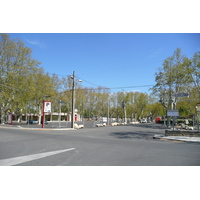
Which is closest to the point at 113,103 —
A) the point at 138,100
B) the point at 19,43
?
the point at 138,100

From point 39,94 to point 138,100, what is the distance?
42.1m

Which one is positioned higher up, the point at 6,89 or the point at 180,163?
the point at 6,89

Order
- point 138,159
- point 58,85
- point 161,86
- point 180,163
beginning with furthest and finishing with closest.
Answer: point 58,85 < point 161,86 < point 138,159 < point 180,163

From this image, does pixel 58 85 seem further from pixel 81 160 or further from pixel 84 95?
pixel 81 160

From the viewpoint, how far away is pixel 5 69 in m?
36.6

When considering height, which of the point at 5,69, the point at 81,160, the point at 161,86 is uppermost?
the point at 5,69

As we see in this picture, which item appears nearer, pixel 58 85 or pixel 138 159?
pixel 138 159

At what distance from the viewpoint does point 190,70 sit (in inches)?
691

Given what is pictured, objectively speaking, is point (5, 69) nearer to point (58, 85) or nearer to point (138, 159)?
point (58, 85)

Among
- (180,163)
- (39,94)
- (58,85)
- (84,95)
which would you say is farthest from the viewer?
(84,95)

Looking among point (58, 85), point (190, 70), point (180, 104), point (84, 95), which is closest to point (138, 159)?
point (190, 70)

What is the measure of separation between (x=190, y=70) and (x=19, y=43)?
33.0m

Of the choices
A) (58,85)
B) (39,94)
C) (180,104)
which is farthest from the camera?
(58,85)

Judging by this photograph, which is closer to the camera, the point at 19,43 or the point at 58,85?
the point at 19,43
